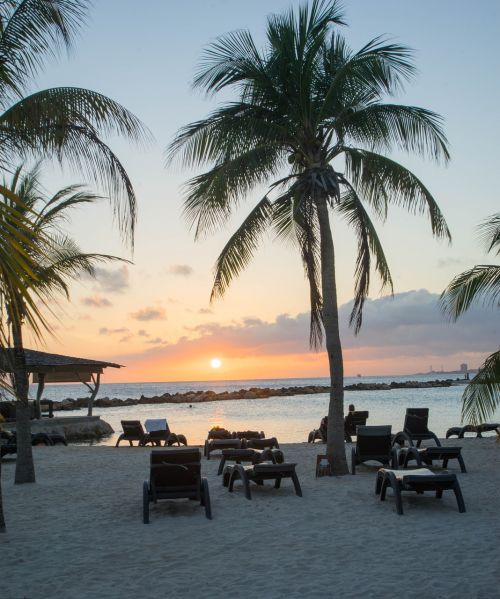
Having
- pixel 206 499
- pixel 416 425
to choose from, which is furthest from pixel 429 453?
pixel 206 499

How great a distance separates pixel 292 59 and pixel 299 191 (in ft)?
7.53

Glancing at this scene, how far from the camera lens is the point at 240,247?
1227 centimetres

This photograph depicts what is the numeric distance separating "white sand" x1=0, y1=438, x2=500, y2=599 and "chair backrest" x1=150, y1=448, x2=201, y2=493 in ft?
1.28

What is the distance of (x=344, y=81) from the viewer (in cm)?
1175

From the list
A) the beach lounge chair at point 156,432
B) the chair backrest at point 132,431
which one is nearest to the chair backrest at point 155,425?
the beach lounge chair at point 156,432

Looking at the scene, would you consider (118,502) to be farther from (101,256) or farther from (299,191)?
(299,191)

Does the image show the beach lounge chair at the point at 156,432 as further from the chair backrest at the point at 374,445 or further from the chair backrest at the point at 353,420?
the chair backrest at the point at 374,445

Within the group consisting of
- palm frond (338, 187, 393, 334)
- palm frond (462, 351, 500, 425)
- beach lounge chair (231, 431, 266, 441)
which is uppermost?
palm frond (338, 187, 393, 334)

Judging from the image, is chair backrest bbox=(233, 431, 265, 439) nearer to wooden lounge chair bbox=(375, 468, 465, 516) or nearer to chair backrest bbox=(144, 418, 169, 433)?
chair backrest bbox=(144, 418, 169, 433)

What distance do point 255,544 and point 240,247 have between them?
21.0ft

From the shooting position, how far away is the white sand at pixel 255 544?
540cm

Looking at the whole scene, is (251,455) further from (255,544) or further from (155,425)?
(155,425)

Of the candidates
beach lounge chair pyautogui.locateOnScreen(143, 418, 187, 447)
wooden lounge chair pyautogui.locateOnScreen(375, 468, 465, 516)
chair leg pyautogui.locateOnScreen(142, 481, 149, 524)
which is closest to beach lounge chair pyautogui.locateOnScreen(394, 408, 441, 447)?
beach lounge chair pyautogui.locateOnScreen(143, 418, 187, 447)

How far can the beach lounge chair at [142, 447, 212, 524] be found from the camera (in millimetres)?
8148
